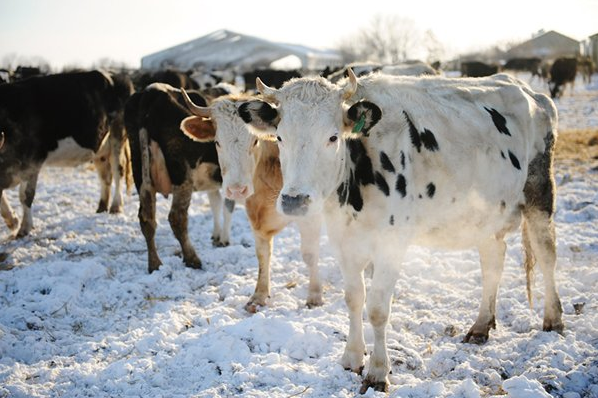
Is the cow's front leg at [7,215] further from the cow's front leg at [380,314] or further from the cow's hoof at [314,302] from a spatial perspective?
the cow's front leg at [380,314]

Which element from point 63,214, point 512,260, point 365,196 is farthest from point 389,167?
point 63,214

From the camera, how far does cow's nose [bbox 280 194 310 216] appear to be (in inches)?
128

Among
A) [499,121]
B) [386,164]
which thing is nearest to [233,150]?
[386,164]

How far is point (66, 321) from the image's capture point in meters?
5.00

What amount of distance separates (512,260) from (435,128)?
2.95m

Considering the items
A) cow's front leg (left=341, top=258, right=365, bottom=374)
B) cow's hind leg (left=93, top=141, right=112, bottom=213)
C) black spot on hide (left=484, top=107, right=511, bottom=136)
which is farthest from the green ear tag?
cow's hind leg (left=93, top=141, right=112, bottom=213)

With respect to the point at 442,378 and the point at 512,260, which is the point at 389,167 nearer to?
the point at 442,378

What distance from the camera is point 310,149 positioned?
133 inches

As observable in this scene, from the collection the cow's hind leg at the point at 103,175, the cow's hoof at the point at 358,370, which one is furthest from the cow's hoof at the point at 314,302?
the cow's hind leg at the point at 103,175

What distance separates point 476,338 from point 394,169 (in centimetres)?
178

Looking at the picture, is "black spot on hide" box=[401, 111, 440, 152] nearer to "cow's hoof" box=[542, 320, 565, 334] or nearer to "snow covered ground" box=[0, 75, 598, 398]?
"snow covered ground" box=[0, 75, 598, 398]

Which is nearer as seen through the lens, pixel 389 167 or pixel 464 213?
pixel 389 167

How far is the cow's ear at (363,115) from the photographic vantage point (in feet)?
11.0

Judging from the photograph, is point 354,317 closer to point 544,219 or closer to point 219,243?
point 544,219
